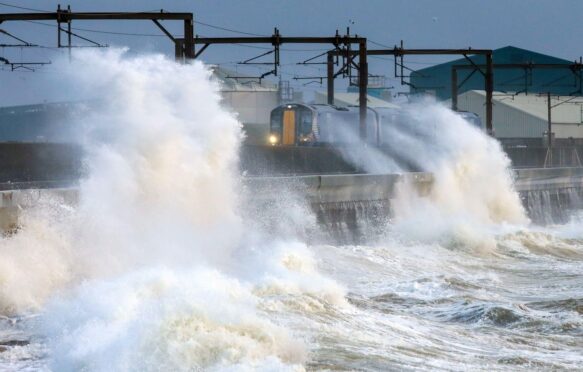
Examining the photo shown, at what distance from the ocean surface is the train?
20559mm

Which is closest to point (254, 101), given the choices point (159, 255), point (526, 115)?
point (526, 115)

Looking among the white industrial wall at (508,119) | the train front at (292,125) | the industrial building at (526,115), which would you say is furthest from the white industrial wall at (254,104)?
the train front at (292,125)

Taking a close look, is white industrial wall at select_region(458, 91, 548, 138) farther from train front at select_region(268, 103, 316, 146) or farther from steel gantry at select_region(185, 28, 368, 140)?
steel gantry at select_region(185, 28, 368, 140)

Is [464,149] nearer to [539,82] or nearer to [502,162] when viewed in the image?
[502,162]

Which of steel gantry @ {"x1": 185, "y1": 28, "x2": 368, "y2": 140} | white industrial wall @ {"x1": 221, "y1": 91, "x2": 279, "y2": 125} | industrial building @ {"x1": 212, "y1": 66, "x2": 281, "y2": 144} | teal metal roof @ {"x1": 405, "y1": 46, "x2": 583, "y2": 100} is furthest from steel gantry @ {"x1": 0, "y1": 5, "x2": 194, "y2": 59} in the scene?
teal metal roof @ {"x1": 405, "y1": 46, "x2": 583, "y2": 100}

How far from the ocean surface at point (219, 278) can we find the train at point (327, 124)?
2056 centimetres

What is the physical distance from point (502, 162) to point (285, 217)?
1454 centimetres

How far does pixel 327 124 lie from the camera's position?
45844mm

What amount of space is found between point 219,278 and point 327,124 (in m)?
33.6

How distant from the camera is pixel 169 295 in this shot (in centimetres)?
1082

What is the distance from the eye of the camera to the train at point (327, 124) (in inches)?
1797

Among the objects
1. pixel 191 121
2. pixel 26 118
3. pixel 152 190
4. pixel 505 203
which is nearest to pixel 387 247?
pixel 191 121

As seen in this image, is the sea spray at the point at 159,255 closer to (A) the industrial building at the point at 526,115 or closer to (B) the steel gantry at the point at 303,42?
(B) the steel gantry at the point at 303,42

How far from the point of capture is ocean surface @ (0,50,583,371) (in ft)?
31.8
